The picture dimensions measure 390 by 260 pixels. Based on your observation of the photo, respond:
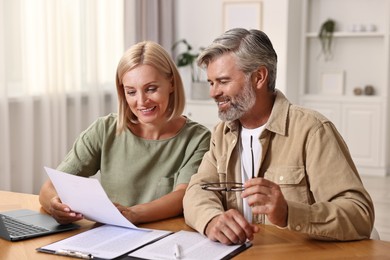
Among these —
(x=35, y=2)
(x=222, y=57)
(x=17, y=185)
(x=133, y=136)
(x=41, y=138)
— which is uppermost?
(x=35, y=2)

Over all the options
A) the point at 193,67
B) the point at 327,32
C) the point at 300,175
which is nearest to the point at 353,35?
the point at 327,32

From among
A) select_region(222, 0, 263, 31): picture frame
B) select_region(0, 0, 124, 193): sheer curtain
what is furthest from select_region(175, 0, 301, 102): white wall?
select_region(0, 0, 124, 193): sheer curtain

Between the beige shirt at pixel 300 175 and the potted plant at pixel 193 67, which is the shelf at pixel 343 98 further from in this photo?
the beige shirt at pixel 300 175

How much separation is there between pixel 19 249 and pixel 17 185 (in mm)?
3171

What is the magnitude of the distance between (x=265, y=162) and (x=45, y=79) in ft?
10.6

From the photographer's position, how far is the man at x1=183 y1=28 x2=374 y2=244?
1.71 m

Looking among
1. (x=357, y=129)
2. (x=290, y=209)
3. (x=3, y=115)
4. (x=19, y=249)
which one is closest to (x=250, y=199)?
(x=290, y=209)

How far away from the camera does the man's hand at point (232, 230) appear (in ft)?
5.46

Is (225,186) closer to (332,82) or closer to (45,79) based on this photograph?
(45,79)

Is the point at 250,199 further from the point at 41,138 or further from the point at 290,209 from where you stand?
the point at 41,138

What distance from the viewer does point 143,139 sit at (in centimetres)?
234

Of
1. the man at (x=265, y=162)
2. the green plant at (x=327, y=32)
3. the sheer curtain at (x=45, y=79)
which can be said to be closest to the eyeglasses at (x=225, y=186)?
the man at (x=265, y=162)

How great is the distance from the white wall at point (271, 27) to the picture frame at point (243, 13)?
54mm

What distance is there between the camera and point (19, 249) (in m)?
1.68
